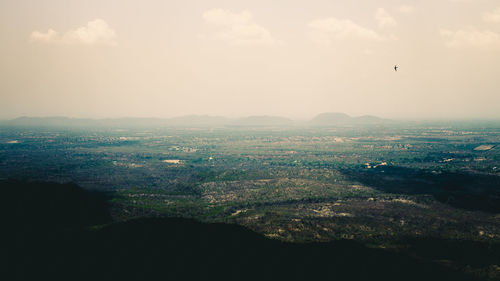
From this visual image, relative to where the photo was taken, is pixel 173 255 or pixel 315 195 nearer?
pixel 173 255

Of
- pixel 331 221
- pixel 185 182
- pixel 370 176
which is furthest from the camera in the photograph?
pixel 370 176

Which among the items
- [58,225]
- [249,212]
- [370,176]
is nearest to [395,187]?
[370,176]

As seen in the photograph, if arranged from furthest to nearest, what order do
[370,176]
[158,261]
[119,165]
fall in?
[119,165], [370,176], [158,261]

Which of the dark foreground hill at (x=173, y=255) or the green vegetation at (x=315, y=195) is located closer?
the dark foreground hill at (x=173, y=255)

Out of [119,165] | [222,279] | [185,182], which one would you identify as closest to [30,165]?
[119,165]

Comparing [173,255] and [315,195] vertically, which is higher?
[315,195]

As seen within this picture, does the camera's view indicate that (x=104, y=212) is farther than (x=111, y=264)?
Yes

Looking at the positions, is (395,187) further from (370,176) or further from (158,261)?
(158,261)

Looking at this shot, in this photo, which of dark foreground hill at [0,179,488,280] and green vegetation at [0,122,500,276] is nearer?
dark foreground hill at [0,179,488,280]
